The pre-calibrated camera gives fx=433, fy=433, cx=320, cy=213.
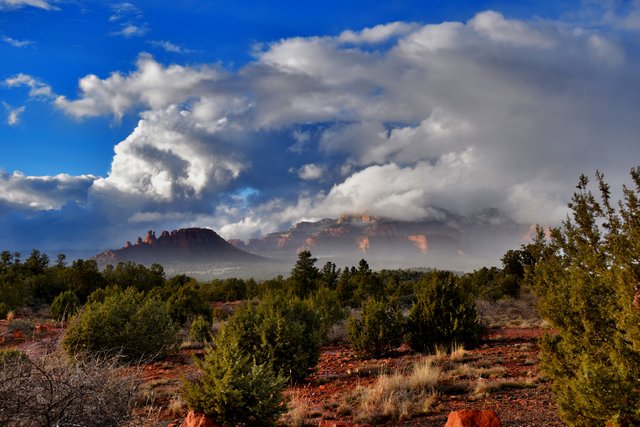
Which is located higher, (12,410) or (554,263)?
(554,263)

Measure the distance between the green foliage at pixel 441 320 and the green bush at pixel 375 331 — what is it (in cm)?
60

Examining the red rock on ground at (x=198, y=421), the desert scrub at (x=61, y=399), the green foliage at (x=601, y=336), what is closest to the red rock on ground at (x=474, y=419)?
the green foliage at (x=601, y=336)

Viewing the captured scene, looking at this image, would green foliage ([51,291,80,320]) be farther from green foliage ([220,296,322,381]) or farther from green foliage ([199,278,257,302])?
green foliage ([199,278,257,302])

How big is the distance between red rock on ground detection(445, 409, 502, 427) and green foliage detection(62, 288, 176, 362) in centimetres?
1193

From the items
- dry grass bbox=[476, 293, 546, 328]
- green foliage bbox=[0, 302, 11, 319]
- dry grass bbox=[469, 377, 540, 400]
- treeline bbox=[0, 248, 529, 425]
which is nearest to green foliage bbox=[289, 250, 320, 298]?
dry grass bbox=[476, 293, 546, 328]

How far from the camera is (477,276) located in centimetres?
4947

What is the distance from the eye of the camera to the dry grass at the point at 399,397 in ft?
28.0

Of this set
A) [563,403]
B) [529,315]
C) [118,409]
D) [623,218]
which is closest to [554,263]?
[623,218]

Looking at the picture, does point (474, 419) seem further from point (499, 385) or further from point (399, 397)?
point (499, 385)

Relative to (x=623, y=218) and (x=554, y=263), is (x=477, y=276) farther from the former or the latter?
(x=623, y=218)

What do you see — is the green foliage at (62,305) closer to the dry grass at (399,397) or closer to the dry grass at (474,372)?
the dry grass at (399,397)

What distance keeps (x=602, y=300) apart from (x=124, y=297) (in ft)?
54.5

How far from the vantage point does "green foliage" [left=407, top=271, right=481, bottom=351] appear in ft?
51.6

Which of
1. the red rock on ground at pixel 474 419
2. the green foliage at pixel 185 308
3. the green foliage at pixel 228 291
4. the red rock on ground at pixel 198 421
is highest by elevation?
the red rock on ground at pixel 474 419
